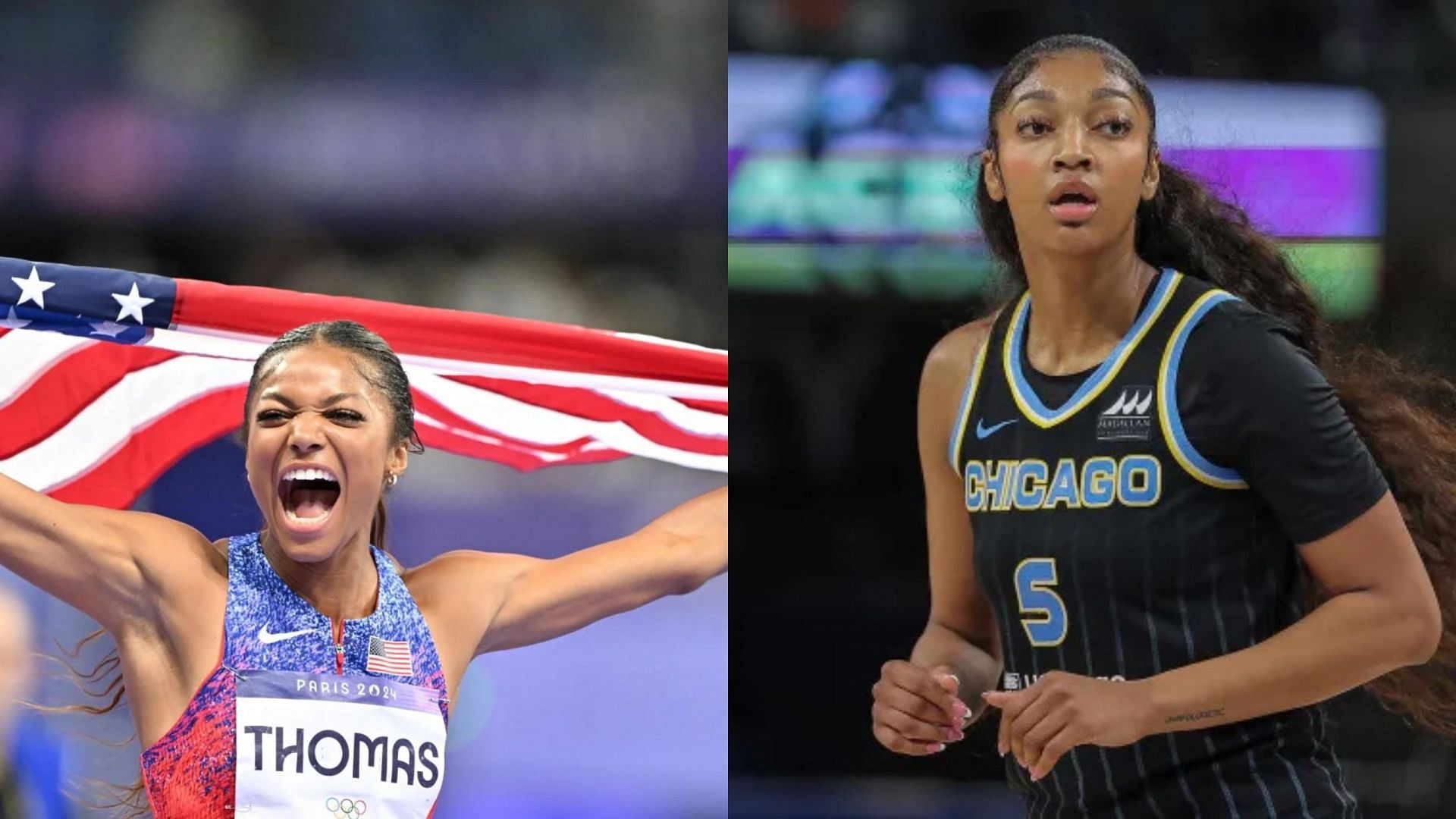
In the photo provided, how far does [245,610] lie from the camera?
2561mm

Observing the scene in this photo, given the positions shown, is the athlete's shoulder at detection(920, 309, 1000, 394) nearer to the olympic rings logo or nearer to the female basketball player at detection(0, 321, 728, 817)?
the female basketball player at detection(0, 321, 728, 817)

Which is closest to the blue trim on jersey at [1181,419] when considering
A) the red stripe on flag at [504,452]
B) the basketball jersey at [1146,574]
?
the basketball jersey at [1146,574]

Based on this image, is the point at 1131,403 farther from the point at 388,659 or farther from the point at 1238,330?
the point at 388,659

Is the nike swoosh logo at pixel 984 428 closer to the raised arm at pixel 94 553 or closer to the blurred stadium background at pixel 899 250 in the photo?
→ the blurred stadium background at pixel 899 250

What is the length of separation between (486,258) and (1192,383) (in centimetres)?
134

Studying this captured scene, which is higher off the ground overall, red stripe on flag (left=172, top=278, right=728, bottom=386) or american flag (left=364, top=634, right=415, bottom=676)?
red stripe on flag (left=172, top=278, right=728, bottom=386)

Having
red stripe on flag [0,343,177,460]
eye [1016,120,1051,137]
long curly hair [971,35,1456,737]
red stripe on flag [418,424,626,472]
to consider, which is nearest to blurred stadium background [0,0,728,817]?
red stripe on flag [418,424,626,472]

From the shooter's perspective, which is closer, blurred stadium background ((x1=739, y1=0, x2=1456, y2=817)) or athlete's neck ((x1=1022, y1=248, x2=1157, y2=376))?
athlete's neck ((x1=1022, y1=248, x2=1157, y2=376))

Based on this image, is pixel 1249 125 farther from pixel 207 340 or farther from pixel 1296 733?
pixel 207 340

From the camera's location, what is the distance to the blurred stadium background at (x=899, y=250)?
306cm

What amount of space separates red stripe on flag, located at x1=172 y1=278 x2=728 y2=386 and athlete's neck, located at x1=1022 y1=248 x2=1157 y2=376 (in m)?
0.84

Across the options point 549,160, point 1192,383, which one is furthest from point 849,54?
point 1192,383

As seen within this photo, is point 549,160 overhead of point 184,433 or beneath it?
overhead

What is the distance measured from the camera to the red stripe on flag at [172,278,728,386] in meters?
2.88
